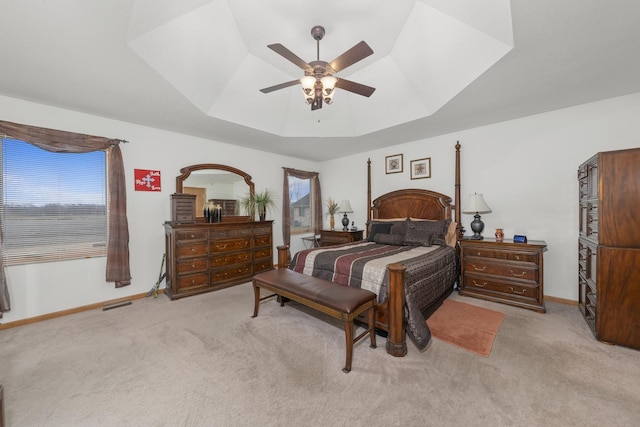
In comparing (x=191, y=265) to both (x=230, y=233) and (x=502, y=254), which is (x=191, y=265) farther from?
(x=502, y=254)

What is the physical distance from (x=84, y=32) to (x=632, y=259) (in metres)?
5.09

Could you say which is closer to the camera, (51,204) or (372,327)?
(372,327)

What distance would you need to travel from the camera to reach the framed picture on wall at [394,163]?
502cm

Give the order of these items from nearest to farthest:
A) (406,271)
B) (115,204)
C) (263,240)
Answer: (406,271) < (115,204) < (263,240)

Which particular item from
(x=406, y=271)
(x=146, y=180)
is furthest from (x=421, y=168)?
(x=146, y=180)

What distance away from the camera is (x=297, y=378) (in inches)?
76.9

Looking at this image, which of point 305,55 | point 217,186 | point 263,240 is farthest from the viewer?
point 263,240

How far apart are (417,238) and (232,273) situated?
315 centimetres

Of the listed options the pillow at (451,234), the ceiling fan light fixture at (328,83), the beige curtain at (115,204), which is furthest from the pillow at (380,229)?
the beige curtain at (115,204)

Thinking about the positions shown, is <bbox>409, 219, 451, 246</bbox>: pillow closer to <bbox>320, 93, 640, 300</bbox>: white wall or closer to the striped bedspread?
the striped bedspread

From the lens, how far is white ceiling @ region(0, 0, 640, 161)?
6.36ft

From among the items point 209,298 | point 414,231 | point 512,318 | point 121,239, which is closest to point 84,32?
point 121,239

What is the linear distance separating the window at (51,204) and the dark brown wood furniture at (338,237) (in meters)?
3.74

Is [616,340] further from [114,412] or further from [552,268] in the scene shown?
[114,412]
